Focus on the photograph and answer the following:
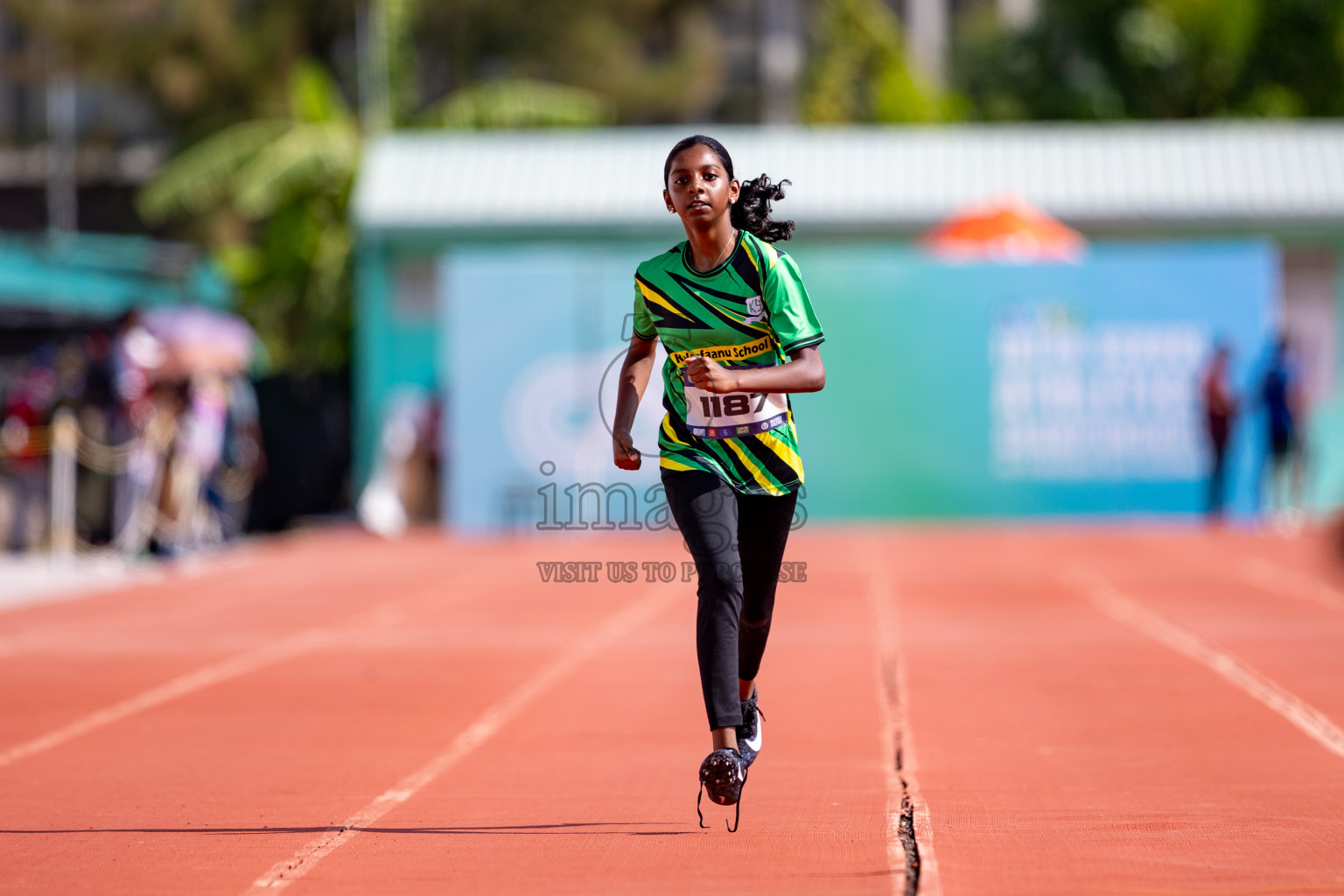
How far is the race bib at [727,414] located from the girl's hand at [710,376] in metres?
0.26

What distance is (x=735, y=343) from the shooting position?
550 centimetres

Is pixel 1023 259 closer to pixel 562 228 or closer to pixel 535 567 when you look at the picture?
pixel 562 228

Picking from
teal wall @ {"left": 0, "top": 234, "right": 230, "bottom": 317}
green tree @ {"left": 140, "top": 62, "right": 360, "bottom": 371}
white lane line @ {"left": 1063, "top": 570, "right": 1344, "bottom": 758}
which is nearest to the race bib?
white lane line @ {"left": 1063, "top": 570, "right": 1344, "bottom": 758}

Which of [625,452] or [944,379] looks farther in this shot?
[944,379]

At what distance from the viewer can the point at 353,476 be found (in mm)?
25016

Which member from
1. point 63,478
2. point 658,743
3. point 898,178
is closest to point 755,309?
point 658,743

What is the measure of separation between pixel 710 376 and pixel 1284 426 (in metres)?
16.7

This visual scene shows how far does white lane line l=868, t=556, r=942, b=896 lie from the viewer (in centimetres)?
507

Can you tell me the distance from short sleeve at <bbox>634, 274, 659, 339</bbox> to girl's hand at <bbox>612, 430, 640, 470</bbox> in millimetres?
312

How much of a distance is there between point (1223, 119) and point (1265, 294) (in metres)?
16.9

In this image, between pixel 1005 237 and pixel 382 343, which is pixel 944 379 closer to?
pixel 1005 237

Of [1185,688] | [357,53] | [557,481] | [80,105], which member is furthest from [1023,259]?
[80,105]

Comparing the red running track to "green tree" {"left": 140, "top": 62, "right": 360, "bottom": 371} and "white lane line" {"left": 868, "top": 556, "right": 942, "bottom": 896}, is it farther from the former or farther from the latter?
"green tree" {"left": 140, "top": 62, "right": 360, "bottom": 371}

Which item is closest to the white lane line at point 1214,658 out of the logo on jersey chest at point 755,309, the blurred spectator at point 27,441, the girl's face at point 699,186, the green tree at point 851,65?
the logo on jersey chest at point 755,309
